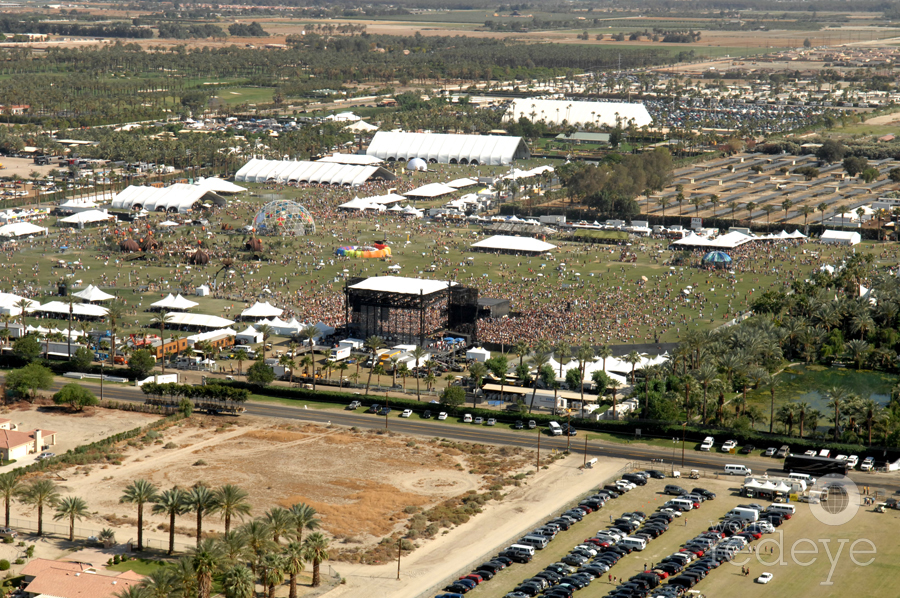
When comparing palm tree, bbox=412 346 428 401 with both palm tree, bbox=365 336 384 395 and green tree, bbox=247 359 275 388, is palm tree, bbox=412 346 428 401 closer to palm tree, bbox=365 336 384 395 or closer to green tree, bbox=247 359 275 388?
palm tree, bbox=365 336 384 395

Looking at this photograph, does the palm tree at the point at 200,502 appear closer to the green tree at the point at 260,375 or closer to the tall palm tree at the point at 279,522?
the tall palm tree at the point at 279,522

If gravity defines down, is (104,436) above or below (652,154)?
below

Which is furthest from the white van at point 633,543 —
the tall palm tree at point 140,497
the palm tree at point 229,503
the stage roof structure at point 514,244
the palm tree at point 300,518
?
the stage roof structure at point 514,244

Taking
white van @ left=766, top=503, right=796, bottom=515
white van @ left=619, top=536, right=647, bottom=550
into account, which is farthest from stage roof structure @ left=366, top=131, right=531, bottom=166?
white van @ left=619, top=536, right=647, bottom=550

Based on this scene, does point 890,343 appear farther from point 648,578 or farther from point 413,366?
point 648,578

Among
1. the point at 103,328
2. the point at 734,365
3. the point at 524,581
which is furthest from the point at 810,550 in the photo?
the point at 103,328
